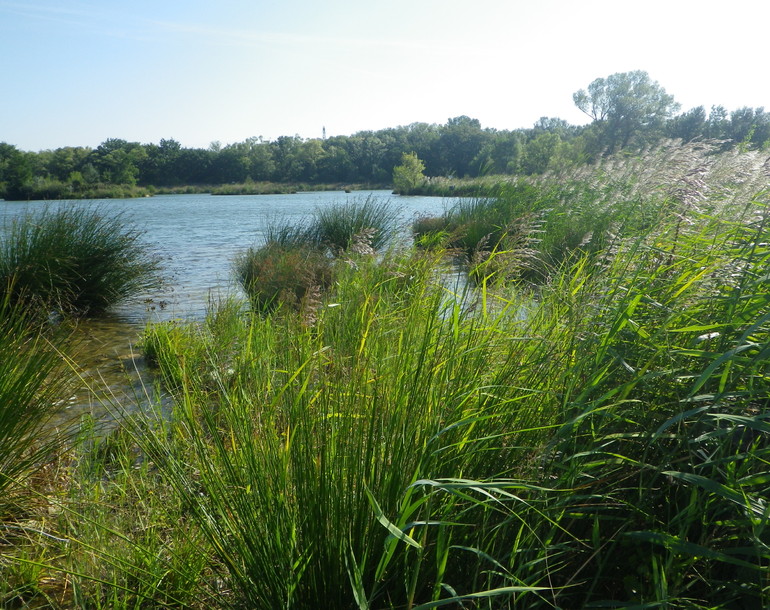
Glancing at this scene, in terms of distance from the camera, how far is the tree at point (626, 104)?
161 feet

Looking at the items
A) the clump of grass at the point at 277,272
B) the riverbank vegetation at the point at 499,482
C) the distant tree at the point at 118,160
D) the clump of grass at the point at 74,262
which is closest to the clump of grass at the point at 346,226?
the clump of grass at the point at 277,272

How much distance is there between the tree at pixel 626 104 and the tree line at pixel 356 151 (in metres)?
0.09

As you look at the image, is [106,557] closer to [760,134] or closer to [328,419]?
[328,419]

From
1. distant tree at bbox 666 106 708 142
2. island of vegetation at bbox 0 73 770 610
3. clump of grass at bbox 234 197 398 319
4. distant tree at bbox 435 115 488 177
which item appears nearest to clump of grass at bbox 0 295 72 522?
island of vegetation at bbox 0 73 770 610

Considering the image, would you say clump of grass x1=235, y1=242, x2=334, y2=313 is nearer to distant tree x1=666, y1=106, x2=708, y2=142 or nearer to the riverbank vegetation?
the riverbank vegetation

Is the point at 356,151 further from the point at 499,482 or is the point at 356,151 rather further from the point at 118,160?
the point at 499,482

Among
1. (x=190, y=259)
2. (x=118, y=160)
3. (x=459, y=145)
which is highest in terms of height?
(x=459, y=145)

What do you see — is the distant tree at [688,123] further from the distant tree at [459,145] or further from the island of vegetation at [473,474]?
the island of vegetation at [473,474]

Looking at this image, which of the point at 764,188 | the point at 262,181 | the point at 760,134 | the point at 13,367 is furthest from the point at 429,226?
the point at 262,181

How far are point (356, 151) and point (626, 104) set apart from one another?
4390 centimetres

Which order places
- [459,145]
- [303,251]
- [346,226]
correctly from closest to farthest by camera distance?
[303,251] < [346,226] < [459,145]

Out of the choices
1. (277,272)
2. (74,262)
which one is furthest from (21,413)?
(74,262)

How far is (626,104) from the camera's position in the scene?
5038 centimetres

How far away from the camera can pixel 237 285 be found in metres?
8.10
